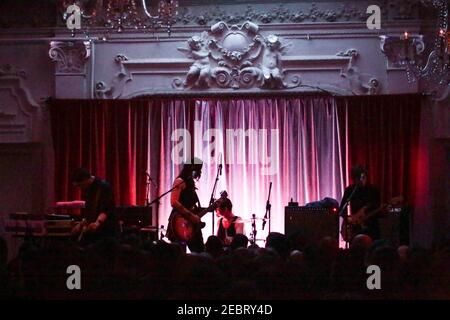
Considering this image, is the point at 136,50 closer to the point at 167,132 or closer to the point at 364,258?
the point at 167,132

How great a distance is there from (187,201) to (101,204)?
1131 millimetres

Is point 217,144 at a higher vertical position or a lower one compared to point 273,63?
lower

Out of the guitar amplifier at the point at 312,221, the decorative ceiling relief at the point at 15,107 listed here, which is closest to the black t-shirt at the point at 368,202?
the guitar amplifier at the point at 312,221

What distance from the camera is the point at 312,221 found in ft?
29.4

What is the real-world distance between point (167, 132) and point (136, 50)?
1.34 m

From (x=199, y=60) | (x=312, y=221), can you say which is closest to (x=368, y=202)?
(x=312, y=221)

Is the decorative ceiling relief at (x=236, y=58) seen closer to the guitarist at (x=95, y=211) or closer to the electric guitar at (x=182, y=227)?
Result: the electric guitar at (x=182, y=227)

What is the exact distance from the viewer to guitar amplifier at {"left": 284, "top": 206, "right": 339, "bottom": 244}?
877cm

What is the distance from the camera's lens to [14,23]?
37.3 ft

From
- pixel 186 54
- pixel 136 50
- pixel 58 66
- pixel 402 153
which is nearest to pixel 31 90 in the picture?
pixel 58 66

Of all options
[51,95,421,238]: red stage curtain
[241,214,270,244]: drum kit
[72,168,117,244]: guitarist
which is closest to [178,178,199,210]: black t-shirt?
[72,168,117,244]: guitarist

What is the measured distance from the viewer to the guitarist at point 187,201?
7.61 metres

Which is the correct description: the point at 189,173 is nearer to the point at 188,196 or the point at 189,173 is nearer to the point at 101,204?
the point at 188,196

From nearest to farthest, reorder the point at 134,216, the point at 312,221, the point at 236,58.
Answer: the point at 312,221, the point at 134,216, the point at 236,58
